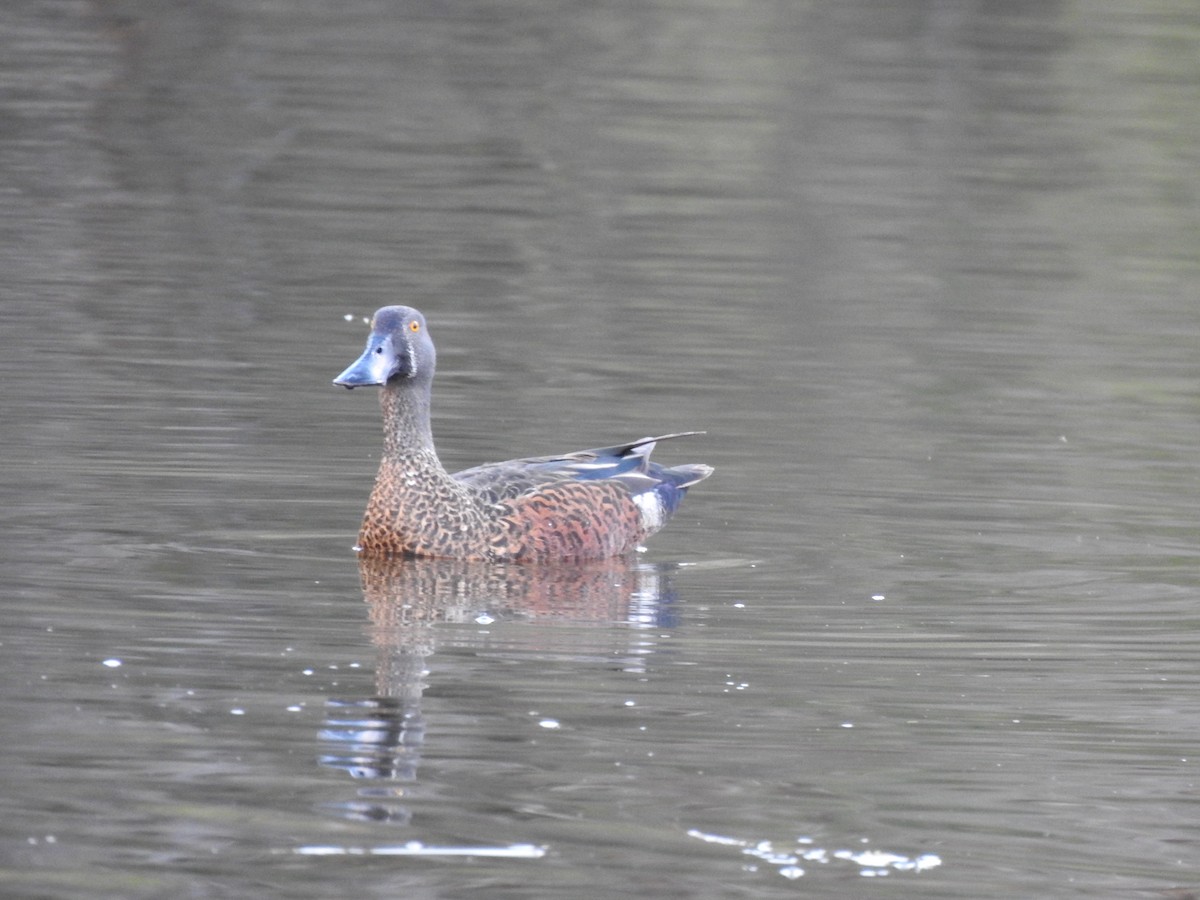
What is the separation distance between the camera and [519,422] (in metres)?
12.7

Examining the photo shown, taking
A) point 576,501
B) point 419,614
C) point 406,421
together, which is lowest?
point 419,614

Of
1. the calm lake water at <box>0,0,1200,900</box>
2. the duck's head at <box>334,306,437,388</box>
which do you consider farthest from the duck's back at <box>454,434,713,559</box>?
the duck's head at <box>334,306,437,388</box>

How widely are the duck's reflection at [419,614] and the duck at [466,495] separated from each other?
0.09 meters

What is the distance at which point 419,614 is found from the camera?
28.9 ft

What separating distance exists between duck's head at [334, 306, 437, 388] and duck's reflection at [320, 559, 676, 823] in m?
0.77

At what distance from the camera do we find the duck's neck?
10.0 meters

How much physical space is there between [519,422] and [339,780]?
241 inches

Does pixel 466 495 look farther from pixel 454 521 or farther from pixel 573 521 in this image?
pixel 573 521

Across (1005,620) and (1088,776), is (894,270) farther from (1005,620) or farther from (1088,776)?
(1088,776)

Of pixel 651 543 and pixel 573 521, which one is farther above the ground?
pixel 573 521

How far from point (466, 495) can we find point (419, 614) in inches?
48.5

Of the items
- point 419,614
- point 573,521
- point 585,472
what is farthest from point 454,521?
point 419,614

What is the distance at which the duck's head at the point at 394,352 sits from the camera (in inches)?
384

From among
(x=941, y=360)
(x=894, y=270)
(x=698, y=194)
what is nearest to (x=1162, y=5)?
(x=698, y=194)
